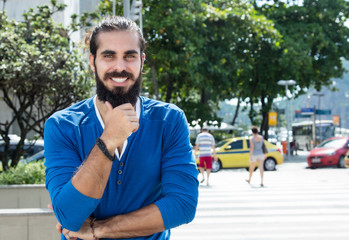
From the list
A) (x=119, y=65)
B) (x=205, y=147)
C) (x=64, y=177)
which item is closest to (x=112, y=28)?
(x=119, y=65)

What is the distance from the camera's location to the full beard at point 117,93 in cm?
196

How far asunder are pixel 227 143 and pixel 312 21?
12.9 metres

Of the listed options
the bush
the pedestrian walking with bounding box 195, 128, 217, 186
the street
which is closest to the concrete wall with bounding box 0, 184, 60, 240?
the street

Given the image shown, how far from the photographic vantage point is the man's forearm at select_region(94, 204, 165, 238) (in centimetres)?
195

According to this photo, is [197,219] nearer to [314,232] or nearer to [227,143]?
[314,232]

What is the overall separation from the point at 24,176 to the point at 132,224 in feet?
26.4

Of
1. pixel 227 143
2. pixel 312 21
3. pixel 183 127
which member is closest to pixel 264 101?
pixel 312 21

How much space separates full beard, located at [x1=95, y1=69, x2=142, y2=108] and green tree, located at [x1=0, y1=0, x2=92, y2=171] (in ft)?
26.9

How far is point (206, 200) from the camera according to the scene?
12.5 metres

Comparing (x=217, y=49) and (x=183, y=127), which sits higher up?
(x=217, y=49)

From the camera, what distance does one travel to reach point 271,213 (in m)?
10.3

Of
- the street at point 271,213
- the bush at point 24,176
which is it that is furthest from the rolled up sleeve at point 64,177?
the bush at point 24,176

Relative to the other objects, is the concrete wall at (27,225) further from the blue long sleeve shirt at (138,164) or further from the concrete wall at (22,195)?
the blue long sleeve shirt at (138,164)

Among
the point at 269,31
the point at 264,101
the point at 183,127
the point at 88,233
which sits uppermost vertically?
the point at 269,31
